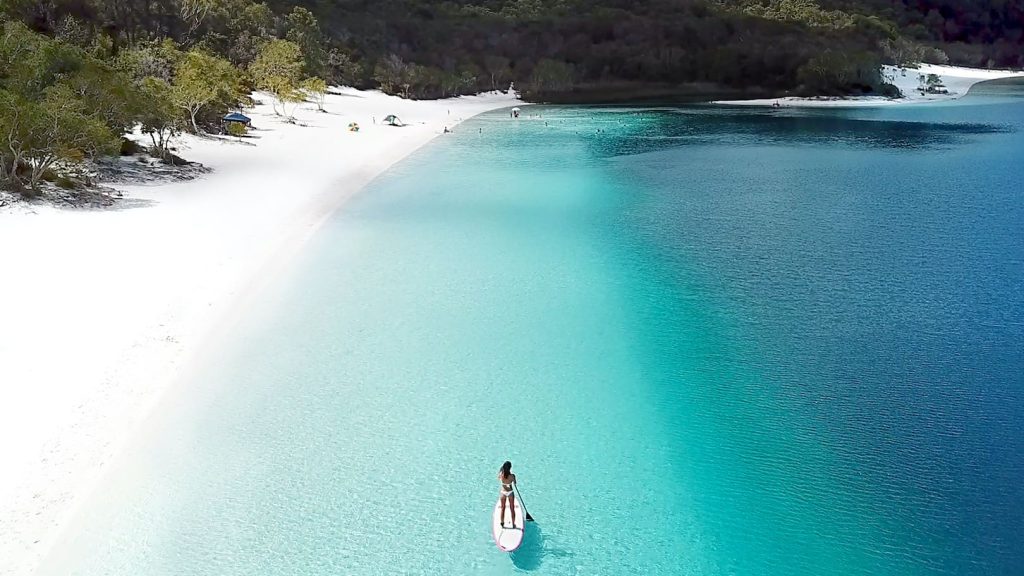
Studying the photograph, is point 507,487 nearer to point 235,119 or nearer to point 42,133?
point 42,133

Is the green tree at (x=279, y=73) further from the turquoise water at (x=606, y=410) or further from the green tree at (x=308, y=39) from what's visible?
the turquoise water at (x=606, y=410)

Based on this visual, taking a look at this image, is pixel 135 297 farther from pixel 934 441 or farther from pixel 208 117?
pixel 208 117

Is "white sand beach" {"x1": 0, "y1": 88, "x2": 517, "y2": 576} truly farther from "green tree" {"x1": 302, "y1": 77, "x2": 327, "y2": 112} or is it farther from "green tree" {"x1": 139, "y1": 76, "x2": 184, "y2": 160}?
"green tree" {"x1": 302, "y1": 77, "x2": 327, "y2": 112}

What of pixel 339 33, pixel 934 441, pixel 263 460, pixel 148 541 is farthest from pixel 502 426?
pixel 339 33

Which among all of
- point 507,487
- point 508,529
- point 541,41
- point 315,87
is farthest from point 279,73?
point 541,41

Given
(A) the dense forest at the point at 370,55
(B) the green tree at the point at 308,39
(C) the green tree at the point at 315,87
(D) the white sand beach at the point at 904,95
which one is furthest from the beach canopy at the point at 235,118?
(D) the white sand beach at the point at 904,95

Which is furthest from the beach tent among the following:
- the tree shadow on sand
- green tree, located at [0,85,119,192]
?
the tree shadow on sand
